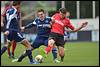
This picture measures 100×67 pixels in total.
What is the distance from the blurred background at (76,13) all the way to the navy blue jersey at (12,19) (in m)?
25.6

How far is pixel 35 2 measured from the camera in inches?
1766

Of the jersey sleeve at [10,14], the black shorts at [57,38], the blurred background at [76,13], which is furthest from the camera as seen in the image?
the blurred background at [76,13]

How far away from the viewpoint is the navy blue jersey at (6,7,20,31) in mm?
15414

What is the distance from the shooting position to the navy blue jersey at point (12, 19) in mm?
15414

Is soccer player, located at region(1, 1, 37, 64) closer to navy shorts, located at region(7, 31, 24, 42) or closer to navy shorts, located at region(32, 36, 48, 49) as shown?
navy shorts, located at region(7, 31, 24, 42)

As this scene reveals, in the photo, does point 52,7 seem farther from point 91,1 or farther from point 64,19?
point 64,19

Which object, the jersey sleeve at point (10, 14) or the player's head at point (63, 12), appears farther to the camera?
the player's head at point (63, 12)

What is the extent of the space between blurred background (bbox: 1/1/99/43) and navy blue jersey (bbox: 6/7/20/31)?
25.6m

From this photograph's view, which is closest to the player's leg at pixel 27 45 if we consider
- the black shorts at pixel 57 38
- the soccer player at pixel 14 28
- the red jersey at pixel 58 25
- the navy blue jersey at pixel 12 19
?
the soccer player at pixel 14 28

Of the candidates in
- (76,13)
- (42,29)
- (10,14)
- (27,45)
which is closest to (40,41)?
(42,29)

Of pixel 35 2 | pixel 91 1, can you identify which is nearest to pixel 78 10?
pixel 91 1

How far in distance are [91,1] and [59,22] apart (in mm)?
31224

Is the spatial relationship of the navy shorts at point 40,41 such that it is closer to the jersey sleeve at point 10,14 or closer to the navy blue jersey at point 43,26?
the navy blue jersey at point 43,26

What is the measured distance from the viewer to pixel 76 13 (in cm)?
4712
